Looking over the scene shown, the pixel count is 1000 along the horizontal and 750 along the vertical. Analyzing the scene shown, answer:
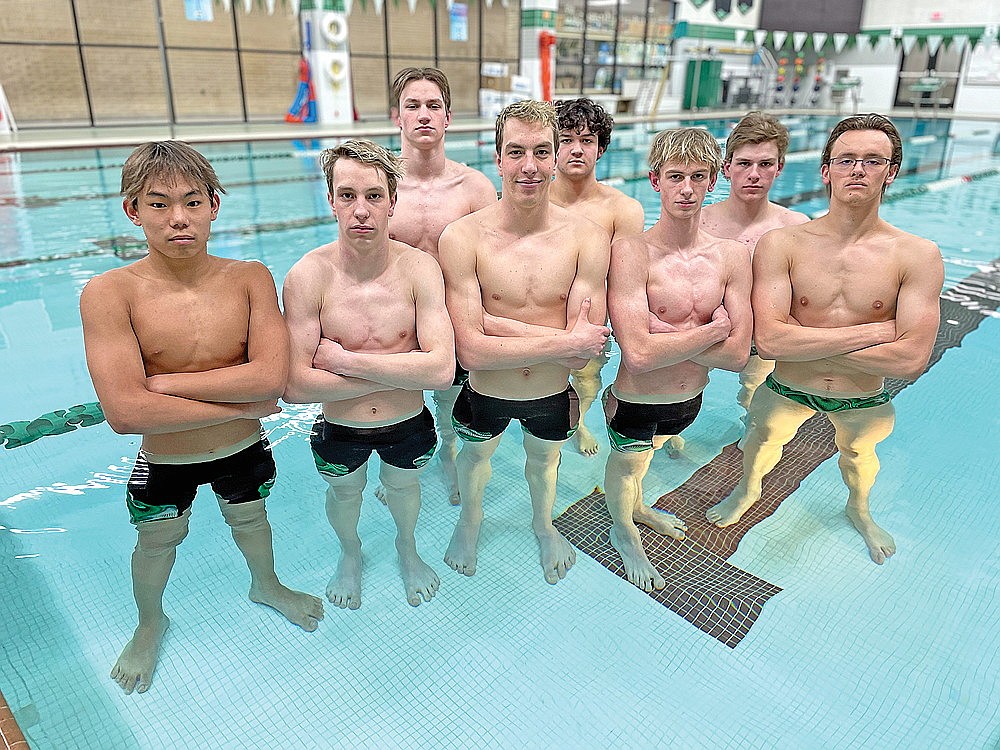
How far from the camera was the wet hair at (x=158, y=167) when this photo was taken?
1.94 m

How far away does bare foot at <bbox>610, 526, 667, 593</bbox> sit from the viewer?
2.95 m

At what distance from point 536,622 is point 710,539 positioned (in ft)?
3.42

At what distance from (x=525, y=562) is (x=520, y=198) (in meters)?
1.63

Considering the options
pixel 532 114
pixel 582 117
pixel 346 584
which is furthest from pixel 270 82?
pixel 346 584

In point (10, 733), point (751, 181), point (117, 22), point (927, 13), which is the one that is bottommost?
point (10, 733)

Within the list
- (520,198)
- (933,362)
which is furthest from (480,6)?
(520,198)

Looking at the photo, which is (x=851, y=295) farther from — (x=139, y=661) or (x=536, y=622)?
(x=139, y=661)

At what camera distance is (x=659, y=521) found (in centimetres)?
332

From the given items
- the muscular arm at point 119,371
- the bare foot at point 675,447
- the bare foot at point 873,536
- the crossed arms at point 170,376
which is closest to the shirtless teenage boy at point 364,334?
the crossed arms at point 170,376

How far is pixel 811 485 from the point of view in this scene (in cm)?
371

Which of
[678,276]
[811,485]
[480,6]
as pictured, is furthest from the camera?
[480,6]

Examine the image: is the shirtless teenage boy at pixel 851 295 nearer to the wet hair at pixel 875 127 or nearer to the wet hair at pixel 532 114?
the wet hair at pixel 875 127

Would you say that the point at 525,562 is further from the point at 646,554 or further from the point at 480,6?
the point at 480,6

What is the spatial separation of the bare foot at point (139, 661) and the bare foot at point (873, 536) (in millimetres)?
3071
